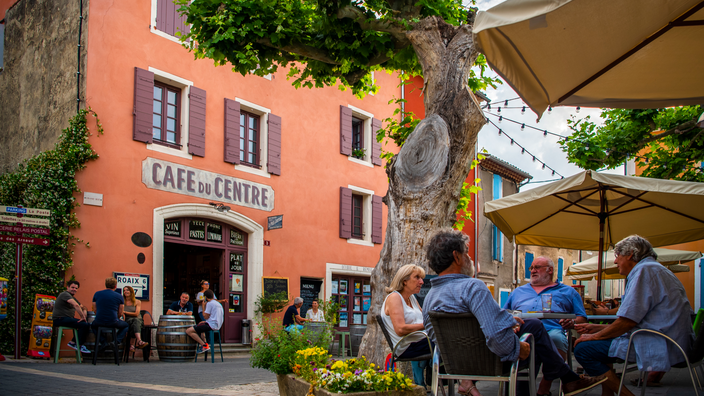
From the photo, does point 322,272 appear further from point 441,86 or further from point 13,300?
point 441,86

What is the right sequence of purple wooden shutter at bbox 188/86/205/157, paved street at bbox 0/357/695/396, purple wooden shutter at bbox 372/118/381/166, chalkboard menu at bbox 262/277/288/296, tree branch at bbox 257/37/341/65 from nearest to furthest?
1. paved street at bbox 0/357/695/396
2. tree branch at bbox 257/37/341/65
3. purple wooden shutter at bbox 188/86/205/157
4. chalkboard menu at bbox 262/277/288/296
5. purple wooden shutter at bbox 372/118/381/166

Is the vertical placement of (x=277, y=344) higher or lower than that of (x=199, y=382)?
higher

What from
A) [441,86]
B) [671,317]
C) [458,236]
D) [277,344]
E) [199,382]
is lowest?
[199,382]

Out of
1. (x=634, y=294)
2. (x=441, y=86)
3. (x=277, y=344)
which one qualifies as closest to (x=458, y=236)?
(x=634, y=294)

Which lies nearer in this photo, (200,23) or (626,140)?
(200,23)

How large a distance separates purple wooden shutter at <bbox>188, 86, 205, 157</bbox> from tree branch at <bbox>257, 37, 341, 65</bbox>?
19.9ft

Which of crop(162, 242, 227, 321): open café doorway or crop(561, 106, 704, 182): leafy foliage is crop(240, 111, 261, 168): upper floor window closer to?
crop(162, 242, 227, 321): open café doorway

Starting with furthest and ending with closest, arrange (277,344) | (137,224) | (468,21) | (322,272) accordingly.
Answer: (322,272), (137,224), (468,21), (277,344)

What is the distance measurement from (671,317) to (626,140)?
8.11 metres

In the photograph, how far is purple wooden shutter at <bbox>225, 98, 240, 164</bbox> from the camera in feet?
45.1

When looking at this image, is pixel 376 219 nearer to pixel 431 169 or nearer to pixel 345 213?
pixel 345 213

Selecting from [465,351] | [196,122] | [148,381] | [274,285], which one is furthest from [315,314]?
[465,351]

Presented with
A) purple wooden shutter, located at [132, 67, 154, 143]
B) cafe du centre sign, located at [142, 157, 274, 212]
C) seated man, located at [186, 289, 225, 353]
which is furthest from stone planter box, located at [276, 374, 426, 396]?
purple wooden shutter, located at [132, 67, 154, 143]

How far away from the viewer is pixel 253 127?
48.6ft
